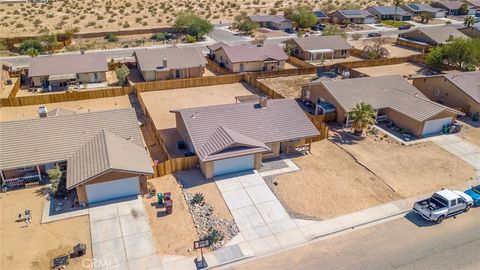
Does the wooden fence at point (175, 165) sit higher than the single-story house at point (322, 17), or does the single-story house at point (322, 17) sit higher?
the single-story house at point (322, 17)

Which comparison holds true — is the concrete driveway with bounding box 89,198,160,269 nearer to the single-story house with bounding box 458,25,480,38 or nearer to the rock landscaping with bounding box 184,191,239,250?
the rock landscaping with bounding box 184,191,239,250

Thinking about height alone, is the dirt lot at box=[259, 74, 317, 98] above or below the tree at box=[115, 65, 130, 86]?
below

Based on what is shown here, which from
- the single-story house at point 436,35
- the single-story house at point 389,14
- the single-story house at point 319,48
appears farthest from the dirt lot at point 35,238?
the single-story house at point 389,14

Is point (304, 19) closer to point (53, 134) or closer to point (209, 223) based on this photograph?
point (53, 134)

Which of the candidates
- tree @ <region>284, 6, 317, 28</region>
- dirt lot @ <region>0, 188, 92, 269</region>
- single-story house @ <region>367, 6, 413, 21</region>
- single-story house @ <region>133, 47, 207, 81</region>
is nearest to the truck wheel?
dirt lot @ <region>0, 188, 92, 269</region>

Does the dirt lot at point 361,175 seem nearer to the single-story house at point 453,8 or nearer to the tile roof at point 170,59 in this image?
the tile roof at point 170,59
